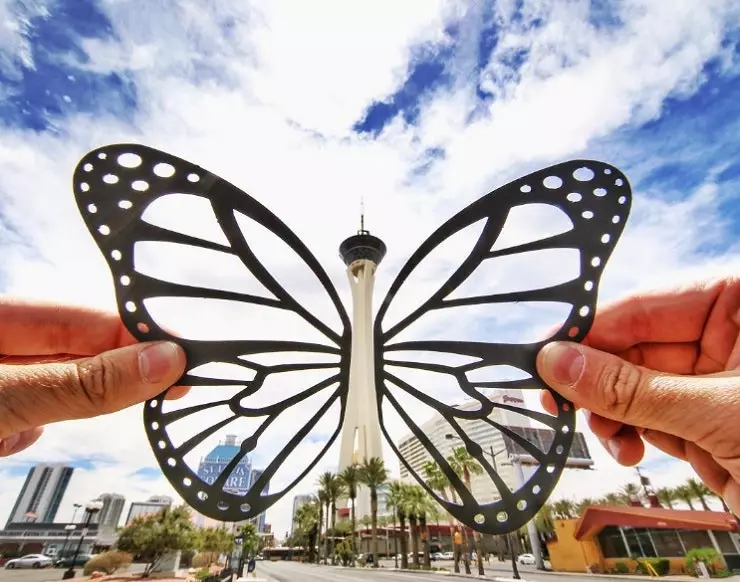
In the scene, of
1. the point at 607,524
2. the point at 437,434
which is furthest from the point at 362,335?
the point at 607,524

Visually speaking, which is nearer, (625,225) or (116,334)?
(625,225)

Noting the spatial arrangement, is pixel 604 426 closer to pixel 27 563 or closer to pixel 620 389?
pixel 620 389

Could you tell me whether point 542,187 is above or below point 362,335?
below

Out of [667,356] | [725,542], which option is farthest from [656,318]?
[725,542]

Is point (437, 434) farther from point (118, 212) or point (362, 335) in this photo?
point (118, 212)

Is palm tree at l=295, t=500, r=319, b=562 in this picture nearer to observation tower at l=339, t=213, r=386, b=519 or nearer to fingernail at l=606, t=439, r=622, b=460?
observation tower at l=339, t=213, r=386, b=519

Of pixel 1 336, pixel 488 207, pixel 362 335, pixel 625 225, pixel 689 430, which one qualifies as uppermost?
pixel 362 335
